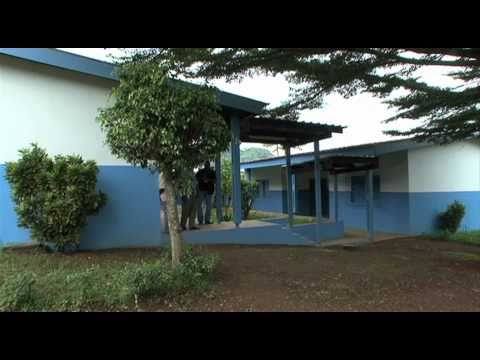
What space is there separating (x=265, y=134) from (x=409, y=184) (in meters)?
6.39

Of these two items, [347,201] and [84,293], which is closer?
[84,293]

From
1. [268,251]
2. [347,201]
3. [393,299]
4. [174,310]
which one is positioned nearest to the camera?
[174,310]

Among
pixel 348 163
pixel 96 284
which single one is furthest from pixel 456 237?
pixel 96 284

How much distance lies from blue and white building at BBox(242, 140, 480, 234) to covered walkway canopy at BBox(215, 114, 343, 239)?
1601 millimetres

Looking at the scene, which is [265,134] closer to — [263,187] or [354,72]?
[354,72]

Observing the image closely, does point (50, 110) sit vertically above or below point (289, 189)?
above

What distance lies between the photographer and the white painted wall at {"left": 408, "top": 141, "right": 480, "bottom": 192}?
1295cm

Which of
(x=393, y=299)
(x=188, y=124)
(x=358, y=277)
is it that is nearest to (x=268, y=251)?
(x=358, y=277)

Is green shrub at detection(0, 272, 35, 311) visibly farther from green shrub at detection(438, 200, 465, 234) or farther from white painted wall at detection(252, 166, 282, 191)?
white painted wall at detection(252, 166, 282, 191)

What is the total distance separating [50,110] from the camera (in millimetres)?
6508

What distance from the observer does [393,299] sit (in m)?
4.29

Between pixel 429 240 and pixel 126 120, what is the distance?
11.0 m

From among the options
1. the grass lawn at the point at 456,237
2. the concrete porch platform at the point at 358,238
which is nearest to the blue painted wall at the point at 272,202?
the concrete porch platform at the point at 358,238
